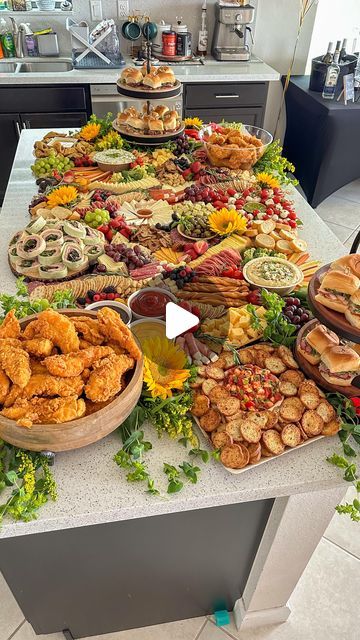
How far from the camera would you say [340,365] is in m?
1.21

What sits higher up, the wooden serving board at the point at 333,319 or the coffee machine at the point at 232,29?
the wooden serving board at the point at 333,319

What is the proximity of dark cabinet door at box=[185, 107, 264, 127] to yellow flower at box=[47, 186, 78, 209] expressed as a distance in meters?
2.22

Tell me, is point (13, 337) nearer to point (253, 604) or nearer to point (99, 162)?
point (253, 604)

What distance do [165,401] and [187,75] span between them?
133 inches

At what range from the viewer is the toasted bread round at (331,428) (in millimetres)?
1190

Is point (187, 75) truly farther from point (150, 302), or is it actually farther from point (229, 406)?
point (229, 406)

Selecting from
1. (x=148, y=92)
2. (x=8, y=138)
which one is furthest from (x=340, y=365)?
(x=8, y=138)

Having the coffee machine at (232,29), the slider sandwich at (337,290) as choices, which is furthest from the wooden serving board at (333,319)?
the coffee machine at (232,29)

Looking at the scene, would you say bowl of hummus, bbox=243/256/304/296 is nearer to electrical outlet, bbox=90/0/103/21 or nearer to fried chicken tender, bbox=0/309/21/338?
fried chicken tender, bbox=0/309/21/338

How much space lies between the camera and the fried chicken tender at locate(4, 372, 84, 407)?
1036 millimetres

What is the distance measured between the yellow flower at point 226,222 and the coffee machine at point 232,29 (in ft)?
9.14

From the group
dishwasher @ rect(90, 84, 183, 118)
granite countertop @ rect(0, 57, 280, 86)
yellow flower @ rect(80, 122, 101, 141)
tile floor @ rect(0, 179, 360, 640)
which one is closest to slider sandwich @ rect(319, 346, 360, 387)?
tile floor @ rect(0, 179, 360, 640)

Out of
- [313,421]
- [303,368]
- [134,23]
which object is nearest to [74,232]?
[303,368]

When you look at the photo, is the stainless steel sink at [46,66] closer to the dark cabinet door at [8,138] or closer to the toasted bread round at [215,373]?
the dark cabinet door at [8,138]
